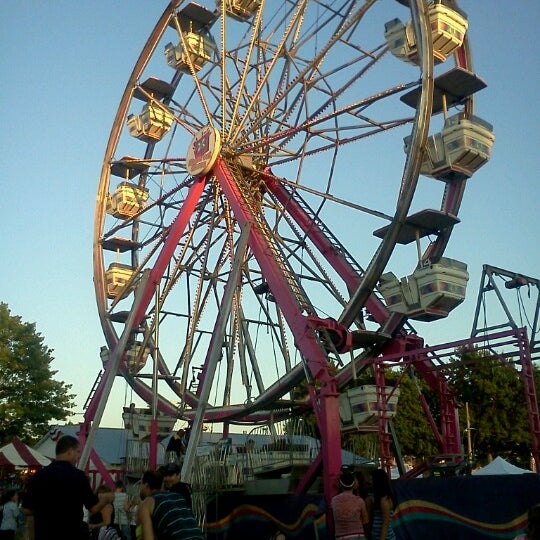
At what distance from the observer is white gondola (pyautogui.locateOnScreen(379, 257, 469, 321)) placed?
12.3 metres

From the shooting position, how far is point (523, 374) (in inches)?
401

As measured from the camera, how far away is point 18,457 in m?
23.1

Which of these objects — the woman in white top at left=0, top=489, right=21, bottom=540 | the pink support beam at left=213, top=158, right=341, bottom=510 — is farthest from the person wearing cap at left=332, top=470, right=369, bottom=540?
the woman in white top at left=0, top=489, right=21, bottom=540

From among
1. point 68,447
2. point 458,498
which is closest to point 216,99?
point 458,498

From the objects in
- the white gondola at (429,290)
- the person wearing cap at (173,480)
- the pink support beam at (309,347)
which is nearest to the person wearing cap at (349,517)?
the person wearing cap at (173,480)

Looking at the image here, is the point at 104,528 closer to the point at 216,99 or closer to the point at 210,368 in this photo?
the point at 210,368

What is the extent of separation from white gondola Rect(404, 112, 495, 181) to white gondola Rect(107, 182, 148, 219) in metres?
9.46

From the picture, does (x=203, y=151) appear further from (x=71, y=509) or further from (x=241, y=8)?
(x=71, y=509)

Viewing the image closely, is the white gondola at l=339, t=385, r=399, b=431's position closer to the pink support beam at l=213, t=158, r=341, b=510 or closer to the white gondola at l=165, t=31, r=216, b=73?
the pink support beam at l=213, t=158, r=341, b=510

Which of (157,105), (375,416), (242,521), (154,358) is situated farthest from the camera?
(157,105)

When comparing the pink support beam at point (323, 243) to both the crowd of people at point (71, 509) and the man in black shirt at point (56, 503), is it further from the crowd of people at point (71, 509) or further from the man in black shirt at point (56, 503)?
the man in black shirt at point (56, 503)

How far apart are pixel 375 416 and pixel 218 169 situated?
22.9 feet

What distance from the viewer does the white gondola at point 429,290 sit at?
12312mm

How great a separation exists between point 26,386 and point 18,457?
1088 centimetres
